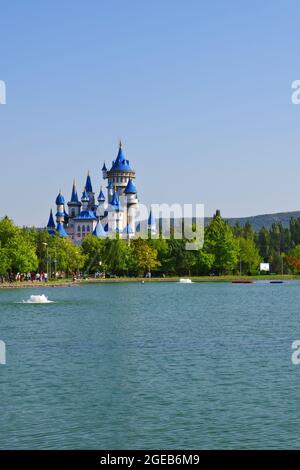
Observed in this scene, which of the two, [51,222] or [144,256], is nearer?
[144,256]

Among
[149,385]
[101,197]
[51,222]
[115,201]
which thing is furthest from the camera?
[101,197]

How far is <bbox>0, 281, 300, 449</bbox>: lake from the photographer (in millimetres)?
22156

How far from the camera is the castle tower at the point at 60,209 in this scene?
619 feet

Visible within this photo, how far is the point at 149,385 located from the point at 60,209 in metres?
162

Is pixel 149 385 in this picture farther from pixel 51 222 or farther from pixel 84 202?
pixel 84 202

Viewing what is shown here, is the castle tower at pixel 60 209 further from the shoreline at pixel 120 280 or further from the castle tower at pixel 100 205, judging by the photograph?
the shoreline at pixel 120 280

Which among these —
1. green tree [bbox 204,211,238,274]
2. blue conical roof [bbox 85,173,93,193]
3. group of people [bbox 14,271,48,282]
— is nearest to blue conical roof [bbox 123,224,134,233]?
blue conical roof [bbox 85,173,93,193]

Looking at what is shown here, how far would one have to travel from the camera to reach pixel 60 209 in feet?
623

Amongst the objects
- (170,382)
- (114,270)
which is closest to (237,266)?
(114,270)

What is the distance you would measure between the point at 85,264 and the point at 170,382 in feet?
390

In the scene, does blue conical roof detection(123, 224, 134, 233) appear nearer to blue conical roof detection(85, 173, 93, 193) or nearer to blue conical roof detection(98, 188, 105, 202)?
blue conical roof detection(98, 188, 105, 202)

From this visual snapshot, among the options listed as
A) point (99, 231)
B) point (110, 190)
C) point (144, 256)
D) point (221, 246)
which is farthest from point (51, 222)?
point (221, 246)

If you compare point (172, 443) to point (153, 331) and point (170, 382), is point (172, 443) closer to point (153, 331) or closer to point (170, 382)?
point (170, 382)
